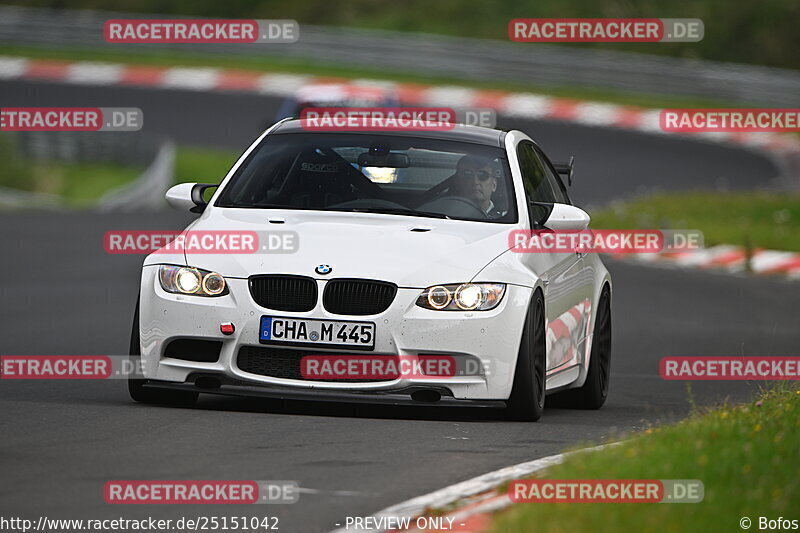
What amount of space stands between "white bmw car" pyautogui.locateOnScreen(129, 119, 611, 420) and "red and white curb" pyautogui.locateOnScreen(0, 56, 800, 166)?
89.6 ft

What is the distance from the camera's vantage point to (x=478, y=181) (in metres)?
Result: 10.1

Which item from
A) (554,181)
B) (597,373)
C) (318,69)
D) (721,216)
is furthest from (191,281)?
(318,69)

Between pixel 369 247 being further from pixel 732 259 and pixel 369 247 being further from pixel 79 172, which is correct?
pixel 79 172

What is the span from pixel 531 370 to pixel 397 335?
0.74 m

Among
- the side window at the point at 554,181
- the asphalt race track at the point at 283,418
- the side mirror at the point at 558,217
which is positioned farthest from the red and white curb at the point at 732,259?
the side mirror at the point at 558,217

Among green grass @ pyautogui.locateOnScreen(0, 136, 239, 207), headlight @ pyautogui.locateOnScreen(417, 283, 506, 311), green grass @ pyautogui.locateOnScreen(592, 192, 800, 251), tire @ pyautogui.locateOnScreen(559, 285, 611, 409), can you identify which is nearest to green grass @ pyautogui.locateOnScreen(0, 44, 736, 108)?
green grass @ pyautogui.locateOnScreen(0, 136, 239, 207)

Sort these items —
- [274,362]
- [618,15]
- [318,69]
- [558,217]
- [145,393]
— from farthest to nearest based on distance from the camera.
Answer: [618,15], [318,69], [558,217], [145,393], [274,362]

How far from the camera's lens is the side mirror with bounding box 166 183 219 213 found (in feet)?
33.0

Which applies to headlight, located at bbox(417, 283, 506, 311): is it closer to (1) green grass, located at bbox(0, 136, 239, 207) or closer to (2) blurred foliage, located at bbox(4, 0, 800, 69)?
(1) green grass, located at bbox(0, 136, 239, 207)

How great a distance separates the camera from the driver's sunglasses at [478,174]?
10109 millimetres

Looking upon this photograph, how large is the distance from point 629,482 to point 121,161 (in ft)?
100

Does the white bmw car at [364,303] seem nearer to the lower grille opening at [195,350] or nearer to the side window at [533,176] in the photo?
the lower grille opening at [195,350]

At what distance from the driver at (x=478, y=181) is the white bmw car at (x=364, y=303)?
0.01m

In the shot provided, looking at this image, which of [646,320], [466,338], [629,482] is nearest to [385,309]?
[466,338]
